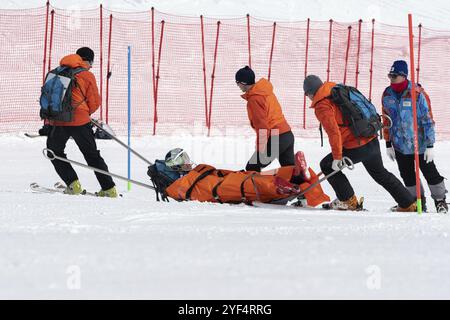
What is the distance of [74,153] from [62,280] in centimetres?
941

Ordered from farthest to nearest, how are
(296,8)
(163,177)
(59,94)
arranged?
(296,8)
(59,94)
(163,177)

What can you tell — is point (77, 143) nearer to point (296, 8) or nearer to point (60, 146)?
point (60, 146)

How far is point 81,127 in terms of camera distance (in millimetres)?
8406

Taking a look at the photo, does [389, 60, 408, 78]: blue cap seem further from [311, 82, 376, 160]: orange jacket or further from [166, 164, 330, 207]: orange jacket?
[166, 164, 330, 207]: orange jacket

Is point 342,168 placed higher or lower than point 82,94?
lower

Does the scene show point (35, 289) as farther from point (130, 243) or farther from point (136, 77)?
point (136, 77)

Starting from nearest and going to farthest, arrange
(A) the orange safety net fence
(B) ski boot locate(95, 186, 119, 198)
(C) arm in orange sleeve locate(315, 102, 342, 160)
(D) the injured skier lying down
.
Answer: (C) arm in orange sleeve locate(315, 102, 342, 160) < (D) the injured skier lying down < (B) ski boot locate(95, 186, 119, 198) < (A) the orange safety net fence

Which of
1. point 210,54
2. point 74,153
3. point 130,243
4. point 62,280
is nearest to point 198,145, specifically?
point 74,153

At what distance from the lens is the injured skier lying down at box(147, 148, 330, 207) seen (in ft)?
23.7

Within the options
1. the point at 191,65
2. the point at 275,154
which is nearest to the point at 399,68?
the point at 275,154

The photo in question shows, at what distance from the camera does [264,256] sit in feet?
15.3

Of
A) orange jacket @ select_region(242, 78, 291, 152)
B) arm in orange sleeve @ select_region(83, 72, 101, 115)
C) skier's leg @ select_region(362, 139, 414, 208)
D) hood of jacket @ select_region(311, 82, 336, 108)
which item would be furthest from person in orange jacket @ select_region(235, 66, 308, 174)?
arm in orange sleeve @ select_region(83, 72, 101, 115)

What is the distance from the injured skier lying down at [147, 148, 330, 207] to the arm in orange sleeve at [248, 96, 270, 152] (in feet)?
0.87

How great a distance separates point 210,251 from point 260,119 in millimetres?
2981
